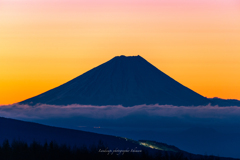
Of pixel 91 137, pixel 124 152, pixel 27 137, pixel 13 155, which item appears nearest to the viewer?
pixel 13 155

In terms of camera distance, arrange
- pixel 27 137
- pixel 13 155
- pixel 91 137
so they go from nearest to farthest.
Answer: pixel 13 155 < pixel 27 137 < pixel 91 137

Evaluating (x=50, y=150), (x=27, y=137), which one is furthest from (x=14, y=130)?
(x=50, y=150)

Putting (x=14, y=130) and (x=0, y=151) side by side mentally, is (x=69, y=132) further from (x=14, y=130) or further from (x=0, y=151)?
(x=0, y=151)

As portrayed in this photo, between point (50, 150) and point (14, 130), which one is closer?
point (50, 150)

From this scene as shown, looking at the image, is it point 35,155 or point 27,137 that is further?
point 27,137

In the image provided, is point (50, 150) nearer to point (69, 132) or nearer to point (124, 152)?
point (124, 152)

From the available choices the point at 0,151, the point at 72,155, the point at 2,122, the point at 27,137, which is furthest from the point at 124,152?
the point at 2,122

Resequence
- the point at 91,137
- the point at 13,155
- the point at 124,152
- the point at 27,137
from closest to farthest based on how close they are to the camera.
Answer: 1. the point at 13,155
2. the point at 124,152
3. the point at 27,137
4. the point at 91,137

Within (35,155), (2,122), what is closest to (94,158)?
(35,155)
